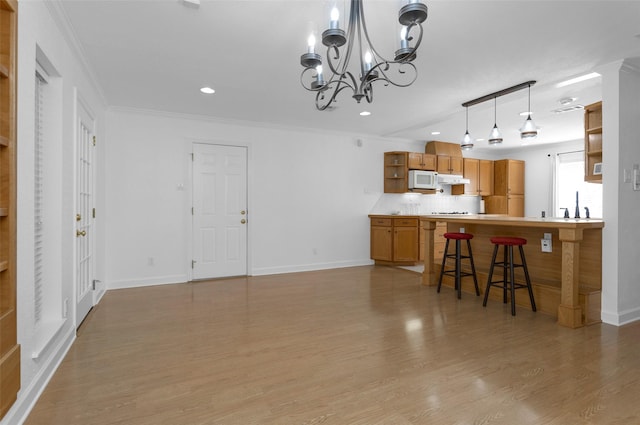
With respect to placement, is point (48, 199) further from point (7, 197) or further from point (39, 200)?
point (7, 197)

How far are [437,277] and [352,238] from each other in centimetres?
185

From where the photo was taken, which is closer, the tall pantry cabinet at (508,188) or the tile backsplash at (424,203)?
the tile backsplash at (424,203)

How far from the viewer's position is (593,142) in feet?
12.1

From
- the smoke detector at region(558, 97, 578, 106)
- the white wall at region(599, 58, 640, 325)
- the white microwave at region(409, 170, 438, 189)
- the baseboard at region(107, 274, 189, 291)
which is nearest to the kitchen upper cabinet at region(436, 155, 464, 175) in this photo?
the white microwave at region(409, 170, 438, 189)

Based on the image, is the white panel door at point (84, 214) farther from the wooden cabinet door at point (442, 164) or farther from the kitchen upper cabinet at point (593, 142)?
the wooden cabinet door at point (442, 164)

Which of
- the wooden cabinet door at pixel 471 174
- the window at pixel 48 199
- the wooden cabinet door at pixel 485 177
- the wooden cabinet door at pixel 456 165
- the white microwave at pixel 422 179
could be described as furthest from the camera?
the wooden cabinet door at pixel 485 177

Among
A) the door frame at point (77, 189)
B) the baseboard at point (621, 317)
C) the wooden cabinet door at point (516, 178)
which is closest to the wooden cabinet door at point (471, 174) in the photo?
the wooden cabinet door at point (516, 178)

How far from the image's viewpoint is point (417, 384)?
2.11 m

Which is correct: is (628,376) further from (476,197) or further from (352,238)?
(476,197)

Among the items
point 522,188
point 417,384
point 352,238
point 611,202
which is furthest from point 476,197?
point 417,384

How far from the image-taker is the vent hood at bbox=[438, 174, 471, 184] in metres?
6.89

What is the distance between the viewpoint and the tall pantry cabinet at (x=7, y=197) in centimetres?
158

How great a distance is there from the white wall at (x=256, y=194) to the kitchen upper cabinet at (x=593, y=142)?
3.33 metres

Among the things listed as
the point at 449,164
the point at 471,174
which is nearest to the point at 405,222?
the point at 449,164
